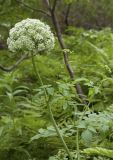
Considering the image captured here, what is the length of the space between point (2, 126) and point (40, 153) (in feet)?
1.50

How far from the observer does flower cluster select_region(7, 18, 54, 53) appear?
2.36 meters

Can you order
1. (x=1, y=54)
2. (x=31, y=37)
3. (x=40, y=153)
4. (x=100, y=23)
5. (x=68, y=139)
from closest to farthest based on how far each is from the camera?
1. (x=31, y=37)
2. (x=68, y=139)
3. (x=40, y=153)
4. (x=1, y=54)
5. (x=100, y=23)

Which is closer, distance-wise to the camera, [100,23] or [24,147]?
[24,147]

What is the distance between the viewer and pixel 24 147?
370 cm

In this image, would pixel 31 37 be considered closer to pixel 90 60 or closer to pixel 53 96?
Result: pixel 53 96

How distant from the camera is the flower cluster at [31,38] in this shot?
2.36 metres

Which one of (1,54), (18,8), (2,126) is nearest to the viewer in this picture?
(2,126)

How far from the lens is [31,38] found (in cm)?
237

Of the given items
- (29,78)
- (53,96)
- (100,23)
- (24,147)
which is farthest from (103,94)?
(100,23)

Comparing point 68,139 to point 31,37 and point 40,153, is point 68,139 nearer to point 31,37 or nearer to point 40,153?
point 40,153

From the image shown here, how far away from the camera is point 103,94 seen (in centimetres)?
425

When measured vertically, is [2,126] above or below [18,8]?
below

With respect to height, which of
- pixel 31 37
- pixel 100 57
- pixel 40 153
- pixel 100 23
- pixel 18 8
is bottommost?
pixel 40 153

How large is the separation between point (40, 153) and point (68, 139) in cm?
39
